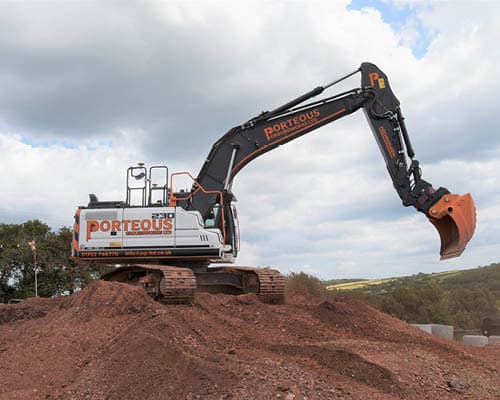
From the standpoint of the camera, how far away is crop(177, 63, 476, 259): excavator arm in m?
13.2

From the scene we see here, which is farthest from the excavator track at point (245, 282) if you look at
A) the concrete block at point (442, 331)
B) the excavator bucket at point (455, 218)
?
the concrete block at point (442, 331)

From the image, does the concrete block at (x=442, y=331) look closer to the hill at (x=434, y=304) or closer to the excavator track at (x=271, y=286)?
the excavator track at (x=271, y=286)

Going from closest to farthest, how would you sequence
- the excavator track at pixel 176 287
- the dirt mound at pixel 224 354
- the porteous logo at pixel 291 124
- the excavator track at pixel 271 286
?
the dirt mound at pixel 224 354 < the excavator track at pixel 176 287 < the excavator track at pixel 271 286 < the porteous logo at pixel 291 124

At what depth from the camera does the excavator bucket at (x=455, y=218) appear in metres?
12.3

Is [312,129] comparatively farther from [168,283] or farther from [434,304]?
[434,304]

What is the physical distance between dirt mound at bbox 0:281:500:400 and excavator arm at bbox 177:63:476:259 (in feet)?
8.73

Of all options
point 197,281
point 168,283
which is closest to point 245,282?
point 197,281

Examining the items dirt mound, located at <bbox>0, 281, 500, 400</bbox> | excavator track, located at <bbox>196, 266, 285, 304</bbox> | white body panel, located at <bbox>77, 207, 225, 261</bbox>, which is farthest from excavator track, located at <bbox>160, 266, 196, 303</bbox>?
excavator track, located at <bbox>196, 266, 285, 304</bbox>

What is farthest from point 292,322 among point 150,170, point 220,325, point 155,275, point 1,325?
point 1,325

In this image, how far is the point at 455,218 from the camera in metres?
12.4

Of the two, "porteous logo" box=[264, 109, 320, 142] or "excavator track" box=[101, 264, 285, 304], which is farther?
"porteous logo" box=[264, 109, 320, 142]

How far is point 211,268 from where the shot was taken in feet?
47.6

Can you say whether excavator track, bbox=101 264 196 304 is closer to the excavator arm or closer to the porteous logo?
the excavator arm

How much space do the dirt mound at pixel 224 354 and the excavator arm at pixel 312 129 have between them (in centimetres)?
266
